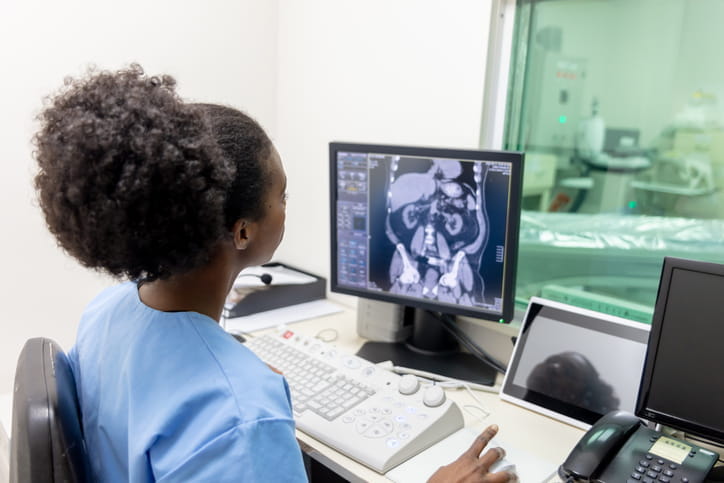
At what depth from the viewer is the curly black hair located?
24.1 inches

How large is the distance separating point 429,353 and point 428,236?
34 centimetres

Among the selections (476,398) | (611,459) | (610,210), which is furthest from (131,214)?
(610,210)

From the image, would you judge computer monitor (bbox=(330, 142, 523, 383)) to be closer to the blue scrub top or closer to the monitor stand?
the monitor stand

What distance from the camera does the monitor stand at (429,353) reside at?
4.71 feet

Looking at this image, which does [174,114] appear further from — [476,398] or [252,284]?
[252,284]

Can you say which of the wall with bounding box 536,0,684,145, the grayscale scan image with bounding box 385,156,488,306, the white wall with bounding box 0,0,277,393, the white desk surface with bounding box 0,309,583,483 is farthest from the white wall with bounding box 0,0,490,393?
the wall with bounding box 536,0,684,145

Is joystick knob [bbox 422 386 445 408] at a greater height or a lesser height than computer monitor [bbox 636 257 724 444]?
lesser

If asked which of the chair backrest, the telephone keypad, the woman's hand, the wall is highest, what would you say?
the wall

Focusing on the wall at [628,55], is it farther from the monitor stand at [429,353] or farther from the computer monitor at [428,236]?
the monitor stand at [429,353]

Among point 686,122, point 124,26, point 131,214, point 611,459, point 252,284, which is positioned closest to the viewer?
point 131,214

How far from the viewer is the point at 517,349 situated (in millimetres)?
1324

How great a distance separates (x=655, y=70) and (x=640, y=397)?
1.75 meters

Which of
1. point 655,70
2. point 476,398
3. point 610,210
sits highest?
point 655,70

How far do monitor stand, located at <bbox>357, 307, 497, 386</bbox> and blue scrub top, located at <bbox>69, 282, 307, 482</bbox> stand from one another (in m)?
0.77
